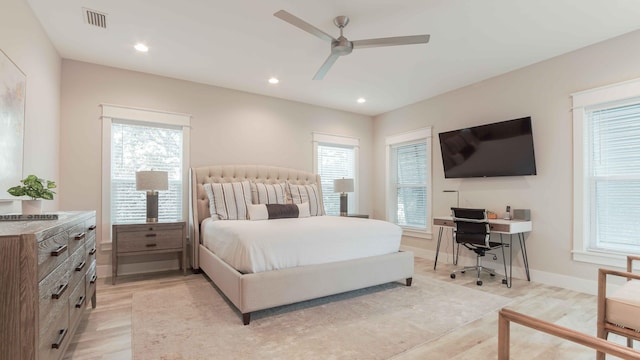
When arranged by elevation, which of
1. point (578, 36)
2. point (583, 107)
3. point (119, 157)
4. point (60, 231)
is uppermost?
point (578, 36)

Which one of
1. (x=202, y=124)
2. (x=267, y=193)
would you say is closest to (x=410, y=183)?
(x=267, y=193)

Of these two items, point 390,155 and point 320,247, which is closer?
point 320,247

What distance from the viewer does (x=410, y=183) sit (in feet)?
18.6

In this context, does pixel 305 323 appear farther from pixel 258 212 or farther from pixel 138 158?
pixel 138 158

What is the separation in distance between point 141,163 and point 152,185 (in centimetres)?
63

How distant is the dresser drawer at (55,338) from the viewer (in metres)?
1.36

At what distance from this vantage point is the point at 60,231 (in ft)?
5.32

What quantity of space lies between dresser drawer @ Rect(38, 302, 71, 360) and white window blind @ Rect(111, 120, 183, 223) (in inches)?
99.9

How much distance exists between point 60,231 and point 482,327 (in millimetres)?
2986

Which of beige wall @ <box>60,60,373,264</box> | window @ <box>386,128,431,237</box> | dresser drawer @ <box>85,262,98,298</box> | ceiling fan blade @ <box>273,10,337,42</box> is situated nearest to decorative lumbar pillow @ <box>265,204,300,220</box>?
beige wall @ <box>60,60,373,264</box>

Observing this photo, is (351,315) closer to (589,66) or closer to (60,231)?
(60,231)

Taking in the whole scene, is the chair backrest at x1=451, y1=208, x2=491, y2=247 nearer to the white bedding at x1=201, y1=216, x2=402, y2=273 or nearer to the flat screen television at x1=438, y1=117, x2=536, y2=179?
the flat screen television at x1=438, y1=117, x2=536, y2=179

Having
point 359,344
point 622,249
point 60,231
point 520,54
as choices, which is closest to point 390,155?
point 520,54

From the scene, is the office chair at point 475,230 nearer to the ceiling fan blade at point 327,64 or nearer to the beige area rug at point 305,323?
the beige area rug at point 305,323
